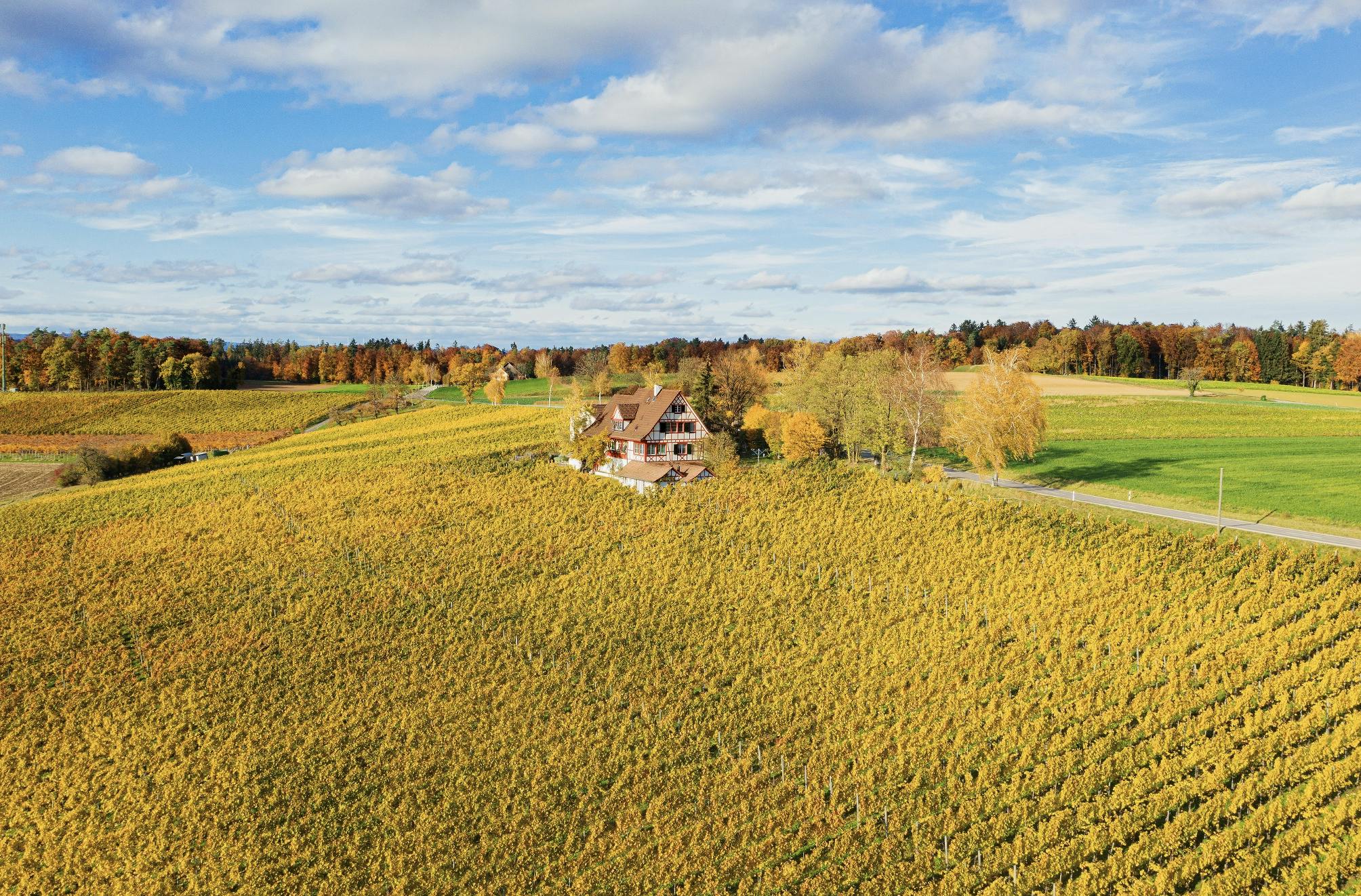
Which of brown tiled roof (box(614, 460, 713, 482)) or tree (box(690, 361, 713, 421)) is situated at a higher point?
tree (box(690, 361, 713, 421))

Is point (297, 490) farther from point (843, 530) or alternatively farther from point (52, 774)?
point (843, 530)

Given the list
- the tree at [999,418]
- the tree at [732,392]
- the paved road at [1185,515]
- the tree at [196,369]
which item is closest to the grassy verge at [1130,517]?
the paved road at [1185,515]

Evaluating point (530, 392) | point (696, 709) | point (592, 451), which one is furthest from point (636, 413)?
point (530, 392)

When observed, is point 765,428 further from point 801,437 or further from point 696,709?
point 696,709

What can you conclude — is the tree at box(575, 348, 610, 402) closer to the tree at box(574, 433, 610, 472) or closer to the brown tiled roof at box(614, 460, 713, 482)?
the tree at box(574, 433, 610, 472)

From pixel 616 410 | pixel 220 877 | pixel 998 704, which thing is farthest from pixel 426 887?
pixel 616 410

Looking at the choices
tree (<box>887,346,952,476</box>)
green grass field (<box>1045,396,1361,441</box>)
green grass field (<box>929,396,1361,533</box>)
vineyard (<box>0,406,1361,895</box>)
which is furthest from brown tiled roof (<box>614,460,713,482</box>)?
green grass field (<box>1045,396,1361,441</box>)
